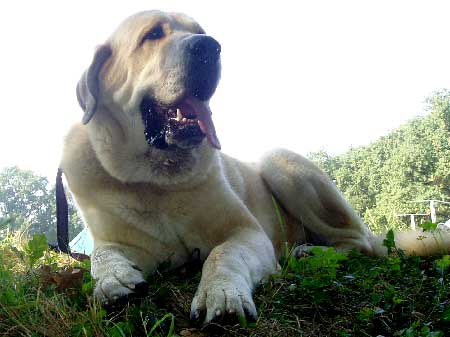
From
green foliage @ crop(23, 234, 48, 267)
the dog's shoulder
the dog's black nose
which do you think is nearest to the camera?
green foliage @ crop(23, 234, 48, 267)

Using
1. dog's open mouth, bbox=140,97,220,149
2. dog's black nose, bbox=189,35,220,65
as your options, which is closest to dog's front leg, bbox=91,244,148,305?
dog's open mouth, bbox=140,97,220,149

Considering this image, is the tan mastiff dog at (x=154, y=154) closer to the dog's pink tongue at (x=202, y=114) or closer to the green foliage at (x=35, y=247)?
the dog's pink tongue at (x=202, y=114)

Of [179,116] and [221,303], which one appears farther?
[179,116]

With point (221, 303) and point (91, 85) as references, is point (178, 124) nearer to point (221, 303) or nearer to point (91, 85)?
point (91, 85)

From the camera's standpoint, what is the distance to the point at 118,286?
173 centimetres

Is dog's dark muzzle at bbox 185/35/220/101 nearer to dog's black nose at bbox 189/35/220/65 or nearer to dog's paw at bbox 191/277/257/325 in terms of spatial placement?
dog's black nose at bbox 189/35/220/65

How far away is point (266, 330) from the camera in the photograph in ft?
4.75

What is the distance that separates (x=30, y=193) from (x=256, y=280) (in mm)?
17136

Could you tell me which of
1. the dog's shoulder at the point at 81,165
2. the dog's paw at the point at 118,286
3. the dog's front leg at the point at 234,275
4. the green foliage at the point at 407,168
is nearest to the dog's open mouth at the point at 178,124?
the dog's shoulder at the point at 81,165

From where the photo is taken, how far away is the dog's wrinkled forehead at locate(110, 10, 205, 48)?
269cm

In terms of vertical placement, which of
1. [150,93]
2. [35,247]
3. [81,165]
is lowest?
[35,247]

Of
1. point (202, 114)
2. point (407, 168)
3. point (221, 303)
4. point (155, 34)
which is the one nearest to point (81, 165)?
point (202, 114)

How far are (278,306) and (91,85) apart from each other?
1685mm

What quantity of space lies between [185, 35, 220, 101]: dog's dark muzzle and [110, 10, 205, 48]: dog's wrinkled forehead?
327 millimetres
